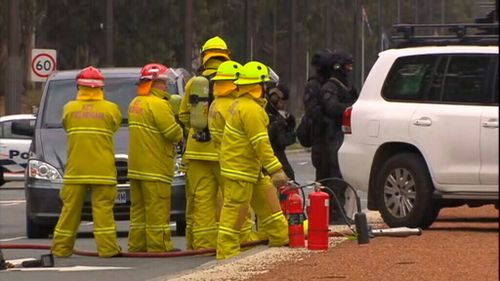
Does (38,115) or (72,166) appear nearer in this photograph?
(72,166)

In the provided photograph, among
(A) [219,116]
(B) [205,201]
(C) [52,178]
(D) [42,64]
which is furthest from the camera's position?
(D) [42,64]

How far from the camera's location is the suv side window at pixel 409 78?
1559 centimetres

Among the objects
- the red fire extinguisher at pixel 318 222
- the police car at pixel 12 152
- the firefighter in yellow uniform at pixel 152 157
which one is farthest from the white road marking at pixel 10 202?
the red fire extinguisher at pixel 318 222

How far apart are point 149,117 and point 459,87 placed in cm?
302

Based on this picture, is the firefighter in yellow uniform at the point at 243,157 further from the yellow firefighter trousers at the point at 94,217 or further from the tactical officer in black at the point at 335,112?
the tactical officer in black at the point at 335,112

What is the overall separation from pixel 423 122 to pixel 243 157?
2.47 meters

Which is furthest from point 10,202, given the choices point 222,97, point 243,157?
point 243,157

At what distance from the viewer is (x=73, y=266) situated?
46.8 feet

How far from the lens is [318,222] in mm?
13641

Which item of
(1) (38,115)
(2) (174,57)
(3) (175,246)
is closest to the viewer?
(3) (175,246)

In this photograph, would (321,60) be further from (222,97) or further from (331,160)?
(222,97)

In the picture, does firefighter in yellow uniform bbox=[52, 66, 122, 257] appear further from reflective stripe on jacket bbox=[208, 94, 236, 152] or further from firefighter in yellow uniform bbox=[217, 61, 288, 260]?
firefighter in yellow uniform bbox=[217, 61, 288, 260]

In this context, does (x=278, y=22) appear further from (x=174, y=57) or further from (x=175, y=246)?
(x=175, y=246)

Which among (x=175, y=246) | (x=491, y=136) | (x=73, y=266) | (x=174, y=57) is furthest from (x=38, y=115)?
(x=174, y=57)
